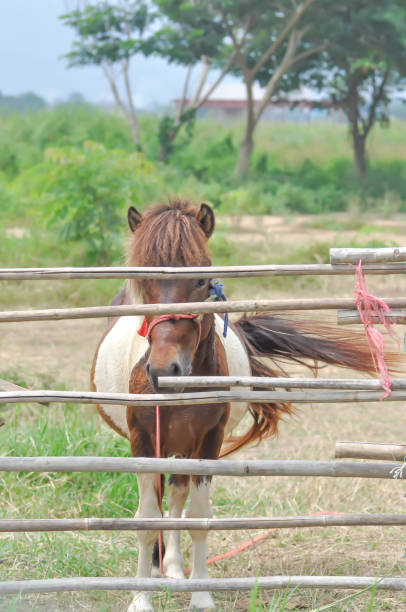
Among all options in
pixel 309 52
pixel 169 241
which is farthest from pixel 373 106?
pixel 169 241

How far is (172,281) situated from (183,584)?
1.15 meters

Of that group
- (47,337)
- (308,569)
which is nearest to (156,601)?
(308,569)

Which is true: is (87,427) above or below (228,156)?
below

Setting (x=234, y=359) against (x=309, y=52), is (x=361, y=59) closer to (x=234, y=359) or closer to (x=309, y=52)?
(x=309, y=52)

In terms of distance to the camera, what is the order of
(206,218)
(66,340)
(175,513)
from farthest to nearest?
1. (66,340)
2. (175,513)
3. (206,218)

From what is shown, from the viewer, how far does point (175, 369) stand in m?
2.63

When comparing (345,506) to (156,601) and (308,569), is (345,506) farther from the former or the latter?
(156,601)

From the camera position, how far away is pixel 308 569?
11.5 ft

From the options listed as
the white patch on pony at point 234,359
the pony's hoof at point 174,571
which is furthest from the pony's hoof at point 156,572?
the white patch on pony at point 234,359

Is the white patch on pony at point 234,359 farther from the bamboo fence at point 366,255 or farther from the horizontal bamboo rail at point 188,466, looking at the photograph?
the bamboo fence at point 366,255

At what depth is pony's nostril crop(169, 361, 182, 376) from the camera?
2.62m

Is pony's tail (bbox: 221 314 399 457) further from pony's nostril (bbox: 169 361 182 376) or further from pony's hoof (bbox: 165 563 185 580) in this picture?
pony's nostril (bbox: 169 361 182 376)

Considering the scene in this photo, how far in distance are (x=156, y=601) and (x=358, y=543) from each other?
3.70 feet

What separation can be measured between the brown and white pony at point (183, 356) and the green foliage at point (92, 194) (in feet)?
17.4
